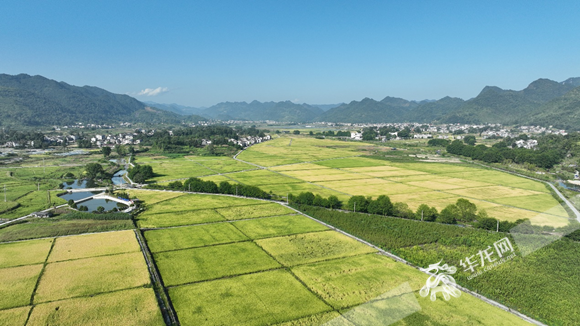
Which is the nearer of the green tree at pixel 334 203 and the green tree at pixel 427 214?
the green tree at pixel 427 214

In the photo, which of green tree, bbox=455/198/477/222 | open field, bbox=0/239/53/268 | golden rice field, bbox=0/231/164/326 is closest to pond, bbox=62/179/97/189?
open field, bbox=0/239/53/268

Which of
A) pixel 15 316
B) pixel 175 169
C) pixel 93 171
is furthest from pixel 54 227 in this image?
pixel 175 169

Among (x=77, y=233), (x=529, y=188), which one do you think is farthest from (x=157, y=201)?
(x=529, y=188)

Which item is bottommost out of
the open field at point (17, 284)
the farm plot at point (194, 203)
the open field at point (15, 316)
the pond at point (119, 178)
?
the pond at point (119, 178)

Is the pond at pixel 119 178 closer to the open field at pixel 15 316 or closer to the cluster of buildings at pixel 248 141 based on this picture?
the open field at pixel 15 316

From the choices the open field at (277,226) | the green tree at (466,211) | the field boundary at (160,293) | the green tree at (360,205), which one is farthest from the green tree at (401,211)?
the field boundary at (160,293)

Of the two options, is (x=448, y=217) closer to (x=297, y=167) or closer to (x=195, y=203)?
(x=195, y=203)
